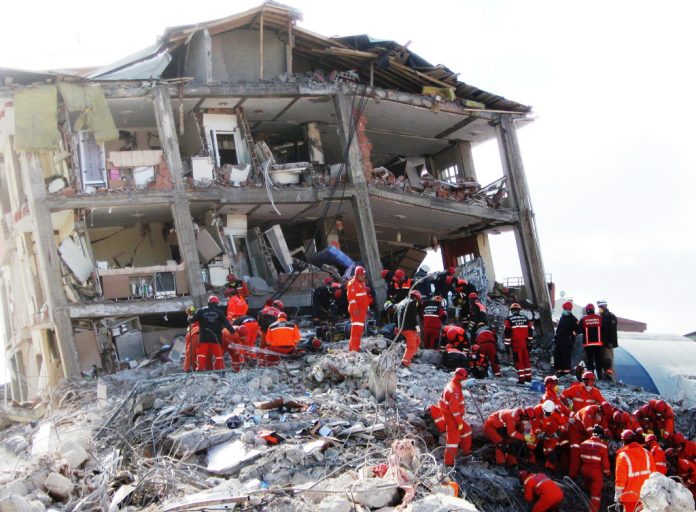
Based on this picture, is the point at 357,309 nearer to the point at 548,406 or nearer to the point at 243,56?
the point at 548,406

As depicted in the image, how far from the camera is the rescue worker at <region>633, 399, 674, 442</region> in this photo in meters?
17.8

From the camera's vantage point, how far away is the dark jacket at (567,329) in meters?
23.5

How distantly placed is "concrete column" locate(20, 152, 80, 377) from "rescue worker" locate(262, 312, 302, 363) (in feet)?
20.8

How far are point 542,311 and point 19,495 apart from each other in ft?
63.4

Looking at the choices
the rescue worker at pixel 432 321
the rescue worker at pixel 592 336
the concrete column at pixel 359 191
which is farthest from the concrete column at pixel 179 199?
the rescue worker at pixel 592 336

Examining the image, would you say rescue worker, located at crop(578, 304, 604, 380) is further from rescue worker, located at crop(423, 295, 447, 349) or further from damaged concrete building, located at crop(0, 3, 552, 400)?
damaged concrete building, located at crop(0, 3, 552, 400)

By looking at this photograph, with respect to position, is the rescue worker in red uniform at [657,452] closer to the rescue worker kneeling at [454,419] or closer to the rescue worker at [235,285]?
the rescue worker kneeling at [454,419]

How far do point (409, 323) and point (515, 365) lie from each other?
111 inches

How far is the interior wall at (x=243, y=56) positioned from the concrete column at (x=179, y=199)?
1676 millimetres

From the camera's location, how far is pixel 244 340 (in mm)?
21203

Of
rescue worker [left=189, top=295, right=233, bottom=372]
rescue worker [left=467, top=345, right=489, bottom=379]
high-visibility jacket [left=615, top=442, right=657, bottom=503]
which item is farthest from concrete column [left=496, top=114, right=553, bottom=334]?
high-visibility jacket [left=615, top=442, right=657, bottom=503]

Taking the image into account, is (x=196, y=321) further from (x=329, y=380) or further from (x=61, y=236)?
(x=61, y=236)

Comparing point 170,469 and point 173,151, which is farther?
point 173,151

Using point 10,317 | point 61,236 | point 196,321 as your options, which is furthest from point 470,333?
point 10,317
